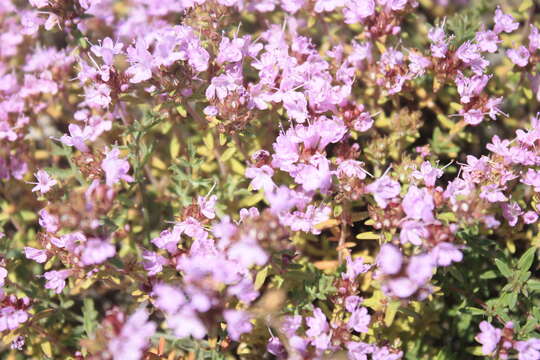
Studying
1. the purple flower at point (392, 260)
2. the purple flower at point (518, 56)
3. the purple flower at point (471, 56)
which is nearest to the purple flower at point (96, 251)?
the purple flower at point (392, 260)

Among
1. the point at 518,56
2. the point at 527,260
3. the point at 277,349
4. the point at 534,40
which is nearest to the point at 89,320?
the point at 277,349

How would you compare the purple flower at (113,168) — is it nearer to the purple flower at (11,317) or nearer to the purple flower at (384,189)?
the purple flower at (11,317)

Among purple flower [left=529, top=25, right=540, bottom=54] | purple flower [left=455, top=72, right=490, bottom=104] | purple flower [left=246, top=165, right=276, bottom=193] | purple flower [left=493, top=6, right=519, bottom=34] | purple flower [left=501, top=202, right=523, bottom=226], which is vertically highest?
purple flower [left=493, top=6, right=519, bottom=34]

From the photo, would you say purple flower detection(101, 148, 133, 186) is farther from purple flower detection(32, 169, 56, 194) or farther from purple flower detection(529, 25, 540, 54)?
purple flower detection(529, 25, 540, 54)

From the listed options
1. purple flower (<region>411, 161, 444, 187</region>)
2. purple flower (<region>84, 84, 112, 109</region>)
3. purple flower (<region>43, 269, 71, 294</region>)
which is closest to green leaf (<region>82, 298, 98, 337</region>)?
purple flower (<region>43, 269, 71, 294</region>)

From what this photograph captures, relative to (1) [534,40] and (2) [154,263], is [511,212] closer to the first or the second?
(1) [534,40]

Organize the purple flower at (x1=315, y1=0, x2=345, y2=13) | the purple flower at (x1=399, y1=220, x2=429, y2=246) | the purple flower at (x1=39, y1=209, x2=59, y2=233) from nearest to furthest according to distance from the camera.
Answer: the purple flower at (x1=399, y1=220, x2=429, y2=246) → the purple flower at (x1=39, y1=209, x2=59, y2=233) → the purple flower at (x1=315, y1=0, x2=345, y2=13)

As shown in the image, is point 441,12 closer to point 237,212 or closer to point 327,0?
point 327,0
